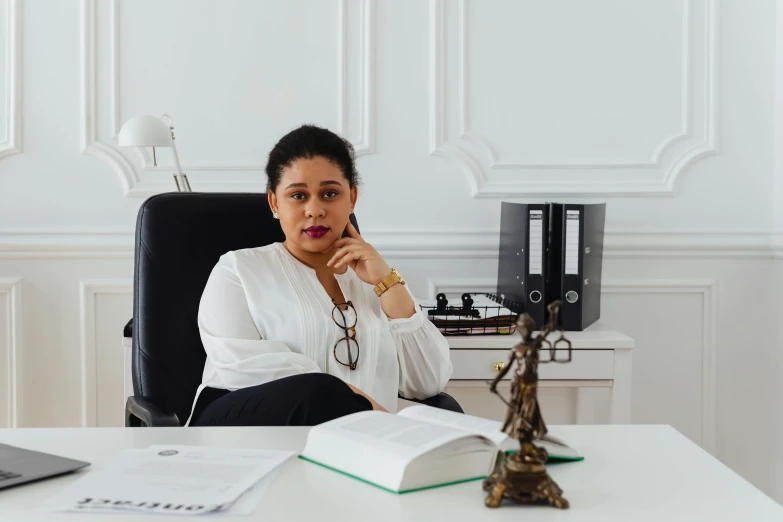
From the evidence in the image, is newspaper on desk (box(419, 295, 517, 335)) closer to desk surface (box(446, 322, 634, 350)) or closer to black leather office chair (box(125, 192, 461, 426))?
desk surface (box(446, 322, 634, 350))

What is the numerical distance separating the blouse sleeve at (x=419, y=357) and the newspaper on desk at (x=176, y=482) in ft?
2.59

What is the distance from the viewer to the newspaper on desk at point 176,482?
3.09 ft

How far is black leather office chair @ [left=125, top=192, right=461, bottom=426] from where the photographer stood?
187 centimetres

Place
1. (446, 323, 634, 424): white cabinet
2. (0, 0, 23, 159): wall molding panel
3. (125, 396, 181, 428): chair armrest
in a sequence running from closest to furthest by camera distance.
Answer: (125, 396, 181, 428): chair armrest < (446, 323, 634, 424): white cabinet < (0, 0, 23, 159): wall molding panel

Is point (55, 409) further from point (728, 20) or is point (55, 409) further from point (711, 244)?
point (728, 20)

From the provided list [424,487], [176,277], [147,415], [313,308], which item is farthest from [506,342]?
[424,487]

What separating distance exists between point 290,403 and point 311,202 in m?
0.58

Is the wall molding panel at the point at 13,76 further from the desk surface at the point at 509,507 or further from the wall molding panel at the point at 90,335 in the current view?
the desk surface at the point at 509,507

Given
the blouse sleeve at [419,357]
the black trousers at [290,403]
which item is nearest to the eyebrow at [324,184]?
the blouse sleeve at [419,357]

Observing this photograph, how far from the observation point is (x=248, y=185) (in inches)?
105

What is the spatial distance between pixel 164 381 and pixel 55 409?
3.46 feet

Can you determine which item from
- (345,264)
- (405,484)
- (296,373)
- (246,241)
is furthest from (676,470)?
(246,241)

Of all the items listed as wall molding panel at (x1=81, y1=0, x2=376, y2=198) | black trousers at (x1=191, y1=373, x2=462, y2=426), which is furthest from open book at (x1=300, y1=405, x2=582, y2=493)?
wall molding panel at (x1=81, y1=0, x2=376, y2=198)

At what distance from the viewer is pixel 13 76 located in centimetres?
262
